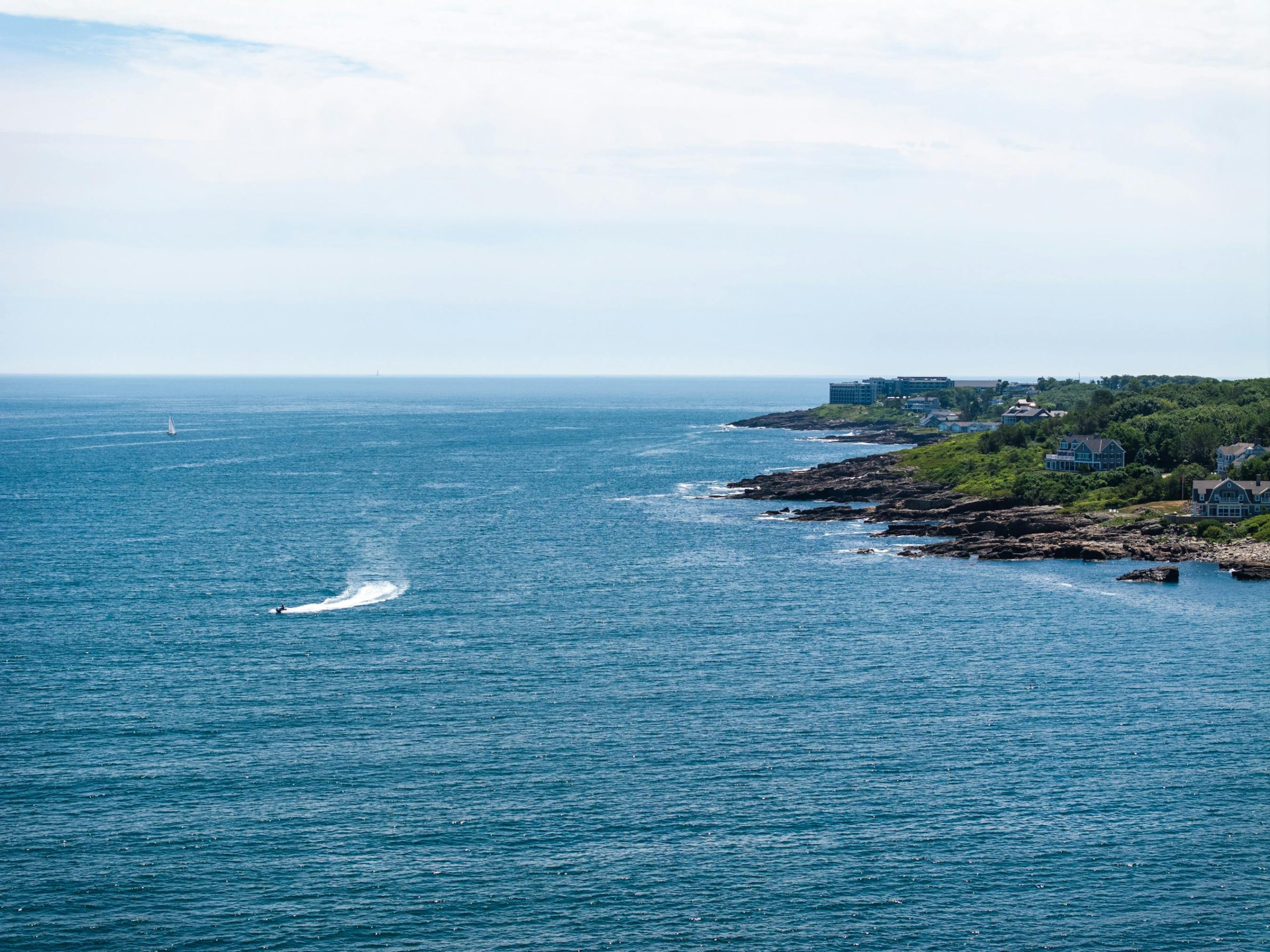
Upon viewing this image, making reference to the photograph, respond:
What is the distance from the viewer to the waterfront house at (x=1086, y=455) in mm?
150375

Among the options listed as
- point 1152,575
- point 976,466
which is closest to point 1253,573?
point 1152,575

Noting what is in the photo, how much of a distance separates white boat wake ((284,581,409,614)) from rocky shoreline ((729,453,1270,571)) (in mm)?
48251

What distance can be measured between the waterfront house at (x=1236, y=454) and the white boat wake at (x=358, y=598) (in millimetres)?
94442

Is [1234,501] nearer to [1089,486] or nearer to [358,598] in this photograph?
[1089,486]

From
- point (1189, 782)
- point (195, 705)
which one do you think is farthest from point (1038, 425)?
point (195, 705)

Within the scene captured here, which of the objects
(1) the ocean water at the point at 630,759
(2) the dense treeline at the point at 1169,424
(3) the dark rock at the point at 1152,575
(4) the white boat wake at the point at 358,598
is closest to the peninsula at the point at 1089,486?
(2) the dense treeline at the point at 1169,424

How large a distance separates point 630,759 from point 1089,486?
327 feet

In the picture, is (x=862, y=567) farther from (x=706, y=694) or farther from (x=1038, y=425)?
(x=1038, y=425)

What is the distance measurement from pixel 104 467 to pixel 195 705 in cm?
14520

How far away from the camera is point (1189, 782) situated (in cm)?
5566

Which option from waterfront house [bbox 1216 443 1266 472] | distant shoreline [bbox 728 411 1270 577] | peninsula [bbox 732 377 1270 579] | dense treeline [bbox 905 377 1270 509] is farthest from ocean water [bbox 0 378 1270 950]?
waterfront house [bbox 1216 443 1266 472]

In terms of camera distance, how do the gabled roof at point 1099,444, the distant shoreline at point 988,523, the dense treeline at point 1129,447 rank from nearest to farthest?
the distant shoreline at point 988,523, the dense treeline at point 1129,447, the gabled roof at point 1099,444

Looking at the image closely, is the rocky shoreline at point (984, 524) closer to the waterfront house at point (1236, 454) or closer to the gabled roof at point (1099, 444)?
the gabled roof at point (1099, 444)

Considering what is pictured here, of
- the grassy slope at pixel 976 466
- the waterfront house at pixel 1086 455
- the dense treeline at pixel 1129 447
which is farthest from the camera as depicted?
the grassy slope at pixel 976 466
